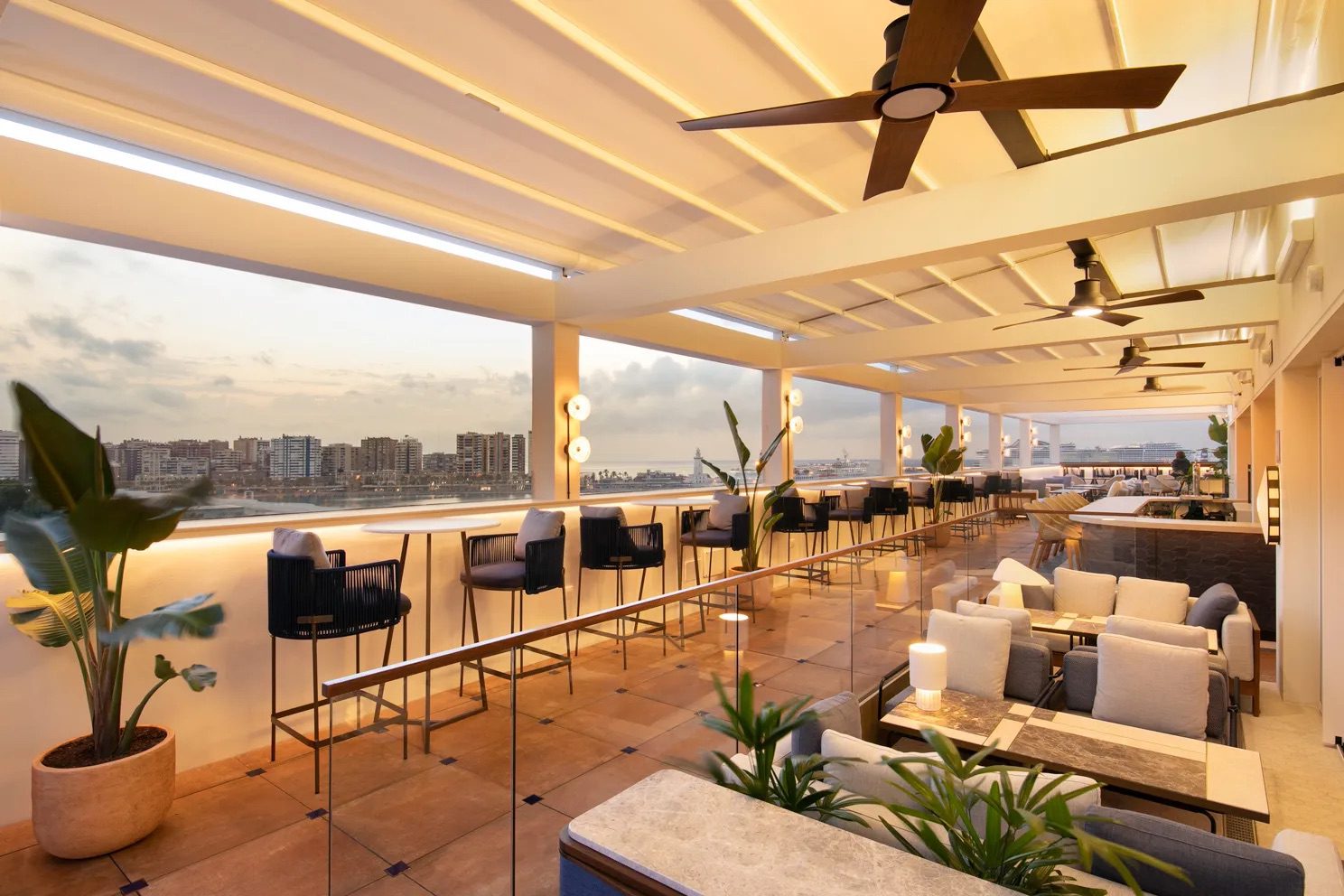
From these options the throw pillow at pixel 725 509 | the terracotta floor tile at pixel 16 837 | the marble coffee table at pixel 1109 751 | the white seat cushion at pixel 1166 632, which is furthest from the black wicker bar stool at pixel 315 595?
the white seat cushion at pixel 1166 632

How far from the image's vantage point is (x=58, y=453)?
9.05 ft

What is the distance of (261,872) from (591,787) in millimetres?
1408

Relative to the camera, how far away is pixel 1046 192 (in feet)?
12.3

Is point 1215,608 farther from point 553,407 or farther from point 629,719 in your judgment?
point 553,407

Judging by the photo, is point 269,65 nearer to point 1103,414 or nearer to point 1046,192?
point 1046,192

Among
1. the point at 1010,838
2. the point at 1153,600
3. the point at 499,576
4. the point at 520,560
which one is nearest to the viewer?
the point at 1010,838

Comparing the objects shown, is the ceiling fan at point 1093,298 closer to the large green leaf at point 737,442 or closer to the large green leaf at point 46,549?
the large green leaf at point 737,442

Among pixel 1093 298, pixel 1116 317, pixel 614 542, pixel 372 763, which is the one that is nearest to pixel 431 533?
pixel 614 542

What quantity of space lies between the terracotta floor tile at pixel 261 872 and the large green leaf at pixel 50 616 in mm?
1058

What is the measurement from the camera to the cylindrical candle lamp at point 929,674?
3.75 meters

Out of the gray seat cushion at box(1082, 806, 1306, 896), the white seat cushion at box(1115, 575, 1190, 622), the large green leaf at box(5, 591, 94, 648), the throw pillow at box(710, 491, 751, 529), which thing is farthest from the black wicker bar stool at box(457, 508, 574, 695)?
the white seat cushion at box(1115, 575, 1190, 622)

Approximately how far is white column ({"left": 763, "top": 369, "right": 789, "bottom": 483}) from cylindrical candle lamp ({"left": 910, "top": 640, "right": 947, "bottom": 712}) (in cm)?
535

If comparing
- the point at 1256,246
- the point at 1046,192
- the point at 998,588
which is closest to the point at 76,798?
the point at 1046,192

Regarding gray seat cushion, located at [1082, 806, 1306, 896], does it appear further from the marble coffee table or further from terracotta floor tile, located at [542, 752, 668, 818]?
terracotta floor tile, located at [542, 752, 668, 818]
